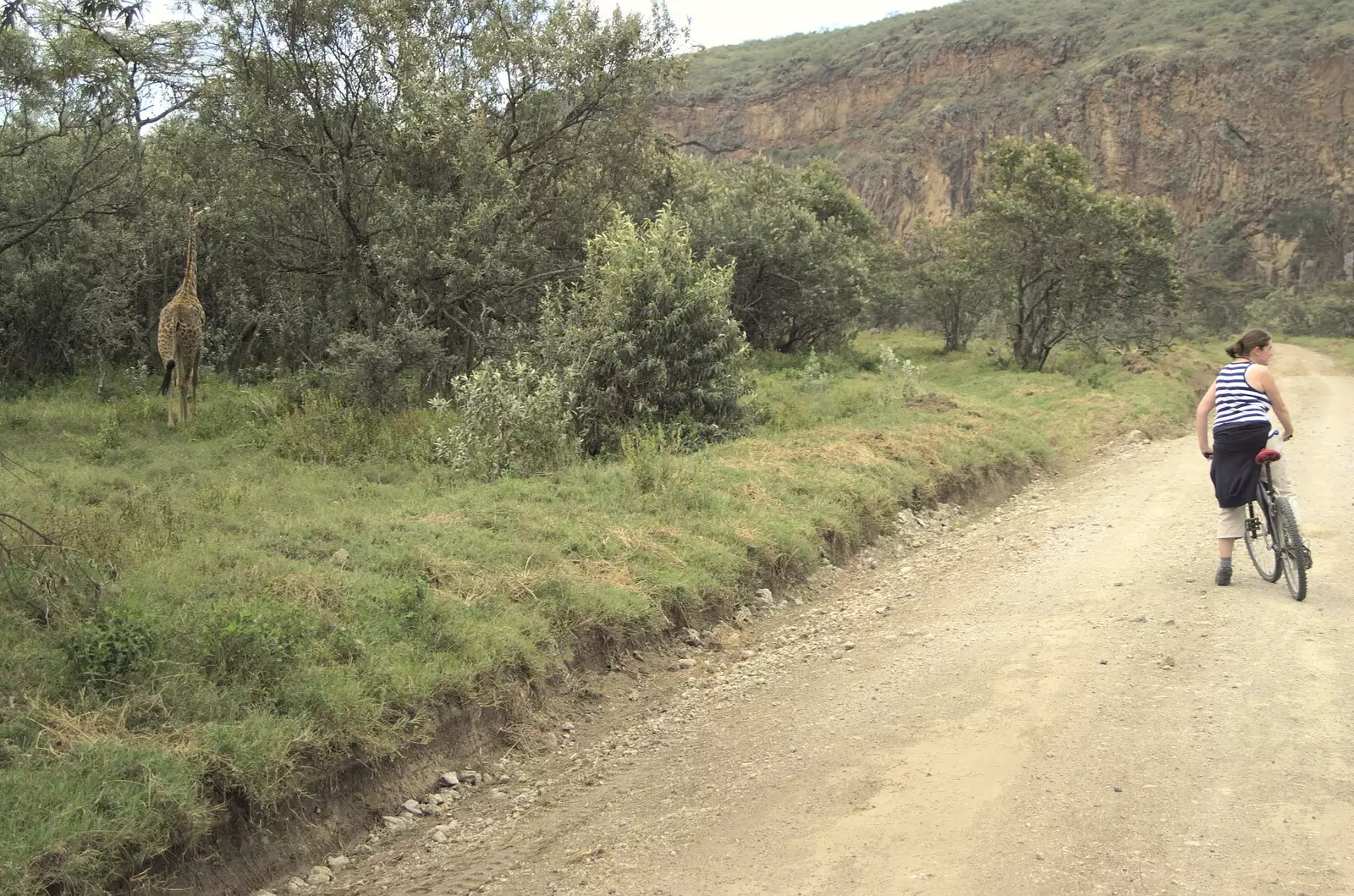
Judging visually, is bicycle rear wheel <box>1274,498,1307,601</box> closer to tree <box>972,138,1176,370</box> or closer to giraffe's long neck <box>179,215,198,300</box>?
giraffe's long neck <box>179,215,198,300</box>

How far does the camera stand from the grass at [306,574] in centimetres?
451

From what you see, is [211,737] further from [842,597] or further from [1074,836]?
[842,597]

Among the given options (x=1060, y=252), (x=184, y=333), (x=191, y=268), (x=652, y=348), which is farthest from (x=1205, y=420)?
(x=1060, y=252)

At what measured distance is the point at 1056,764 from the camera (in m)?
4.79

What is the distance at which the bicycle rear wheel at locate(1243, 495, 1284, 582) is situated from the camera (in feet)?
24.2

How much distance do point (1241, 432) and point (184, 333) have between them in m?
12.8

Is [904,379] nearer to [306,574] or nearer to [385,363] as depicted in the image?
[385,363]

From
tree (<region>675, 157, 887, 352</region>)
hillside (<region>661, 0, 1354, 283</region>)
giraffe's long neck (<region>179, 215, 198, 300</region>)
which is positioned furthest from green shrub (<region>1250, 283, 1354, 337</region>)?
giraffe's long neck (<region>179, 215, 198, 300</region>)

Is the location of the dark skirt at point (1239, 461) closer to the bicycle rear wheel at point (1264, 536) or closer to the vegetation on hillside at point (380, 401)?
the bicycle rear wheel at point (1264, 536)

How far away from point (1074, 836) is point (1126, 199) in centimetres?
2962

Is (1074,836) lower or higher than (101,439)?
lower

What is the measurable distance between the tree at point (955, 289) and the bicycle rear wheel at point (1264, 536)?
69.9 feet

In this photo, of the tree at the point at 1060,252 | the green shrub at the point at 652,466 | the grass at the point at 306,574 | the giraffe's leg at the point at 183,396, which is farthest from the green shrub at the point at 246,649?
the tree at the point at 1060,252

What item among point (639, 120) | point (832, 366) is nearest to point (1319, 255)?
point (832, 366)
